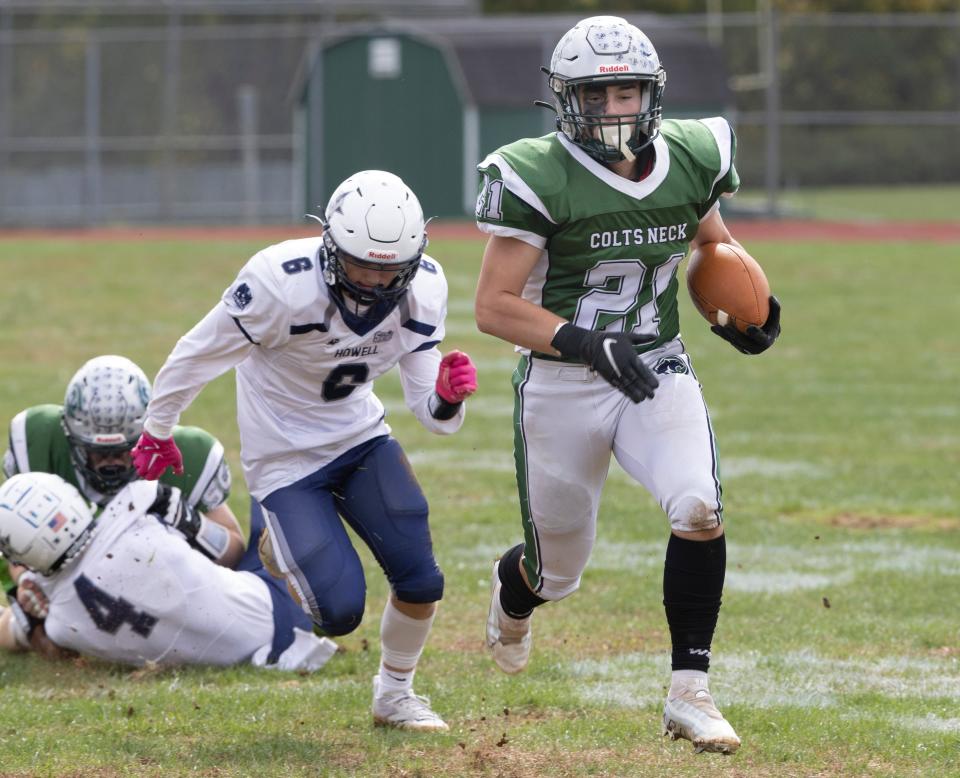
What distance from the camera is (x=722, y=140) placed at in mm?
4629

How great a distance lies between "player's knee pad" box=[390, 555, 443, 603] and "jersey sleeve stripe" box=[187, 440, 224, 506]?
1.29 m

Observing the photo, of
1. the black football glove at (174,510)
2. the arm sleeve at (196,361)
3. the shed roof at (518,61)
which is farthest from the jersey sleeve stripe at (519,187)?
the shed roof at (518,61)

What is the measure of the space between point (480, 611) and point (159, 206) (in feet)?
57.3

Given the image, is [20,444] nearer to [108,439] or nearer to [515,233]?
[108,439]

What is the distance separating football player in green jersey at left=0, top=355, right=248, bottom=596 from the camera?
5.57 metres

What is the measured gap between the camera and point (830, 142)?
81.3 ft

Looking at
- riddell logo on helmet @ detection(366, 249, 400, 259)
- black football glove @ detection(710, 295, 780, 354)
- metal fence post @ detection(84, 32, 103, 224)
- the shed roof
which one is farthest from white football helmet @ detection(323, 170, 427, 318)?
the shed roof

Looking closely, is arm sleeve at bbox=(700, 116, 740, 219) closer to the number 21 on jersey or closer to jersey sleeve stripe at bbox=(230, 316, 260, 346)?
the number 21 on jersey

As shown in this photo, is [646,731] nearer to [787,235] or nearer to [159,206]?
[787,235]

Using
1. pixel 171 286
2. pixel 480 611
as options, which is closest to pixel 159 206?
pixel 171 286

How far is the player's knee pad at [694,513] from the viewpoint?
164 inches

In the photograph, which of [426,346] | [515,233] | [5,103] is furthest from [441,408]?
[5,103]

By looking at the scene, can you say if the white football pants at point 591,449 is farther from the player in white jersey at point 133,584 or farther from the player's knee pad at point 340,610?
the player in white jersey at point 133,584

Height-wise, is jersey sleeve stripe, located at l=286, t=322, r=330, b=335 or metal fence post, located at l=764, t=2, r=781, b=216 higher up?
jersey sleeve stripe, located at l=286, t=322, r=330, b=335
